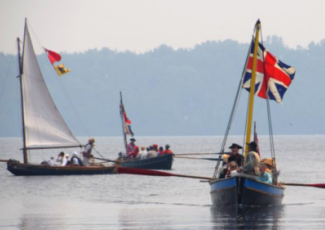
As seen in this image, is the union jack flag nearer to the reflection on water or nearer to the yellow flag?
the reflection on water

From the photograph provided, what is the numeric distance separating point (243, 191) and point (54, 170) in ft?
74.4

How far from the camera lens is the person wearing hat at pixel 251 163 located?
31531 mm

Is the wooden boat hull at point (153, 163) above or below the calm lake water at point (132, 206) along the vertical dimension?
above

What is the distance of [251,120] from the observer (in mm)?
34344

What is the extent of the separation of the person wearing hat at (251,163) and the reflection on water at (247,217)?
53.4 inches

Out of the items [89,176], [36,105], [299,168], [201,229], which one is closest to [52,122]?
[36,105]

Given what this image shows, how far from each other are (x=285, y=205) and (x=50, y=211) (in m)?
8.77

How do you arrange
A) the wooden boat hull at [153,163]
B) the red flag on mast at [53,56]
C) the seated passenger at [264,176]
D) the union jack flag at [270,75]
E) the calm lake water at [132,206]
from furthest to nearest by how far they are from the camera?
the wooden boat hull at [153,163]
the red flag on mast at [53,56]
the union jack flag at [270,75]
the seated passenger at [264,176]
the calm lake water at [132,206]

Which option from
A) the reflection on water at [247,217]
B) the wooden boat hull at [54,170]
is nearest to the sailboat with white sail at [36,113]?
the wooden boat hull at [54,170]

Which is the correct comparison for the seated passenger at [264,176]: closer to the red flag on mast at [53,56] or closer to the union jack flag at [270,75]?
the union jack flag at [270,75]

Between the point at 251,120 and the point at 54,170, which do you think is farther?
the point at 54,170

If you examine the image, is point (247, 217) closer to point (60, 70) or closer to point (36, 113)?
point (36, 113)

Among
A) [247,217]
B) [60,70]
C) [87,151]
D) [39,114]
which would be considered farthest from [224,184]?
[60,70]

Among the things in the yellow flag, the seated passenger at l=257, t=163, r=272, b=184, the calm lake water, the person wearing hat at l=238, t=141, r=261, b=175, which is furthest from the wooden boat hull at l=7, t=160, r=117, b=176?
the person wearing hat at l=238, t=141, r=261, b=175
